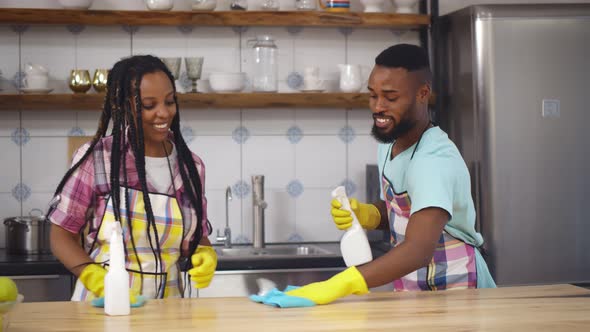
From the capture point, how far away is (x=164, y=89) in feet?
7.89

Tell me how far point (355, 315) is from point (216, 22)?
2137 millimetres

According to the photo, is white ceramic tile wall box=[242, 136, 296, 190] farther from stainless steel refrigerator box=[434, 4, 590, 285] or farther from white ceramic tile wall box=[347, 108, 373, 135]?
stainless steel refrigerator box=[434, 4, 590, 285]

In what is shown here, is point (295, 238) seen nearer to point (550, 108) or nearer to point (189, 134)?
point (189, 134)

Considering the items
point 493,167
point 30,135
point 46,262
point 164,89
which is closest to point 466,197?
point 164,89

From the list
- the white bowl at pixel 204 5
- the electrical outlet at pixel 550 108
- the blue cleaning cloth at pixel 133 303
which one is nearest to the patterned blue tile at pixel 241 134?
the white bowl at pixel 204 5

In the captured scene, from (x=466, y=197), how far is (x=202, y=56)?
2.00m

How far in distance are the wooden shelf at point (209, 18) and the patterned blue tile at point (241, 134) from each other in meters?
0.49

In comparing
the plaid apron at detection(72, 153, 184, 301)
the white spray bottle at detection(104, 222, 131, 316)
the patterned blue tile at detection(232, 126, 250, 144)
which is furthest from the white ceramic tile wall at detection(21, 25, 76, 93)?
the white spray bottle at detection(104, 222, 131, 316)

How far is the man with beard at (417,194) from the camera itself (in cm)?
214

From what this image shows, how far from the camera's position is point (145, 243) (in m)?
2.39

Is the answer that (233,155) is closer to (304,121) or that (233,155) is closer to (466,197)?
(304,121)

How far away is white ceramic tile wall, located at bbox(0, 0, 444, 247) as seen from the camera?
3.89m

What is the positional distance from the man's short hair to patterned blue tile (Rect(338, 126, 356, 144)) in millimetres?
1727

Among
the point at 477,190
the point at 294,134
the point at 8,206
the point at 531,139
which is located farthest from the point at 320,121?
the point at 8,206
